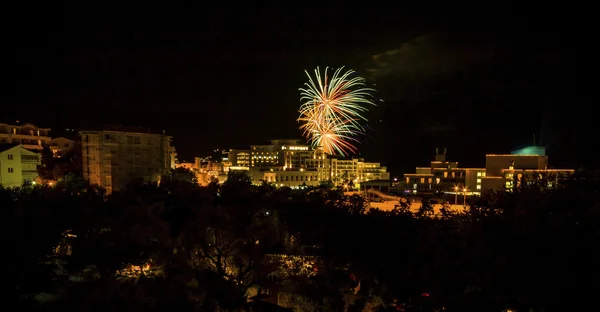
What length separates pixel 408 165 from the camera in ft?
144

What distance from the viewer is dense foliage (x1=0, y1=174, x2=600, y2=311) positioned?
5.42 m

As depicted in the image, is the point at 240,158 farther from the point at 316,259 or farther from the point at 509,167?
the point at 316,259

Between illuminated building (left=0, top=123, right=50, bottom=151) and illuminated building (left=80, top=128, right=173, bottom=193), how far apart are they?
3.39m

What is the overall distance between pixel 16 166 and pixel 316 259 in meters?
16.5

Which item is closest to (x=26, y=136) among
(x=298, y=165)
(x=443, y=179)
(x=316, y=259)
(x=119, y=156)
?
(x=119, y=156)

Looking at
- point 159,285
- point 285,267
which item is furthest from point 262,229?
point 159,285

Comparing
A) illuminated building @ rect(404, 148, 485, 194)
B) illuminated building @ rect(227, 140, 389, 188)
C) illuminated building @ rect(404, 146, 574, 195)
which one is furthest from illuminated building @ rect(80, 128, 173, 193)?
illuminated building @ rect(404, 146, 574, 195)

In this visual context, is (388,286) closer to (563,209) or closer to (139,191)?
(563,209)

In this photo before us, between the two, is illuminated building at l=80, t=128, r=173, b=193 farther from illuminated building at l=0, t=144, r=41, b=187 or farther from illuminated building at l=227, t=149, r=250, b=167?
illuminated building at l=227, t=149, r=250, b=167

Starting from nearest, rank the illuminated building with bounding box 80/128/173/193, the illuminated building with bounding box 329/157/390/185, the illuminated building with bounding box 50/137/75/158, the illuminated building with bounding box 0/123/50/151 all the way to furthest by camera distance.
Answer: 1. the illuminated building with bounding box 0/123/50/151
2. the illuminated building with bounding box 80/128/173/193
3. the illuminated building with bounding box 50/137/75/158
4. the illuminated building with bounding box 329/157/390/185

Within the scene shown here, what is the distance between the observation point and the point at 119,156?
2266 cm

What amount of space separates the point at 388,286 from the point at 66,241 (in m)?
7.09

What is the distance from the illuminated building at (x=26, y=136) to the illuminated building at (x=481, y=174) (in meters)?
24.4

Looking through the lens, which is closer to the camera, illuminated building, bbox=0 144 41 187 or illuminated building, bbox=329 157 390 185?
illuminated building, bbox=0 144 41 187
